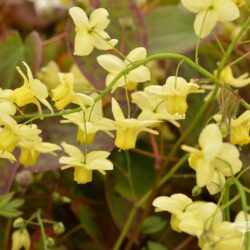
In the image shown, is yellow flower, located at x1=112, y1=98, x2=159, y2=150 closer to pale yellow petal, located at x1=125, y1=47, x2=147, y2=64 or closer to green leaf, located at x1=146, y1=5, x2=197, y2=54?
pale yellow petal, located at x1=125, y1=47, x2=147, y2=64

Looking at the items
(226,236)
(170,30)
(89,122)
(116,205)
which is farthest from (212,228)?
(170,30)

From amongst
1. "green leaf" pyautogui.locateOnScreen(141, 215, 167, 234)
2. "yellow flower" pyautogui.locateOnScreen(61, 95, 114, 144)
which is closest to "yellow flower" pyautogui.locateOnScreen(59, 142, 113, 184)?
"yellow flower" pyautogui.locateOnScreen(61, 95, 114, 144)

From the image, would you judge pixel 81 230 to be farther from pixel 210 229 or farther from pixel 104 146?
pixel 210 229

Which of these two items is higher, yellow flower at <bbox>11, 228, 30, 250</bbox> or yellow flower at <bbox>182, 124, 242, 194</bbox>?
yellow flower at <bbox>182, 124, 242, 194</bbox>

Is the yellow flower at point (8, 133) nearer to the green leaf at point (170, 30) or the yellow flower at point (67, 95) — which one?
the yellow flower at point (67, 95)

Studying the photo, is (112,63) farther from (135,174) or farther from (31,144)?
(135,174)

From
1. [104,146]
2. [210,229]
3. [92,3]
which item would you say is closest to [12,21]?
[92,3]
